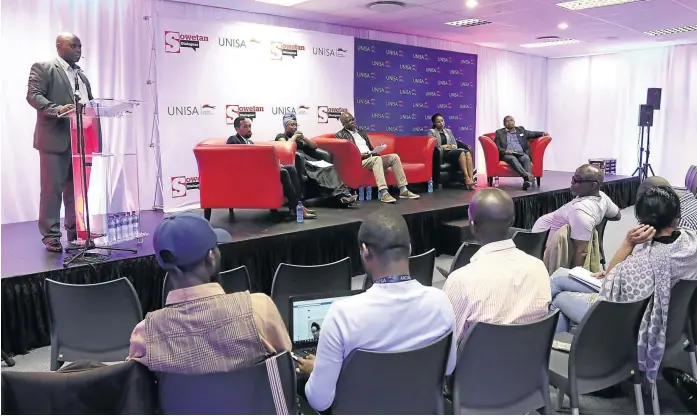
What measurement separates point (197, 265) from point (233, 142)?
160 inches

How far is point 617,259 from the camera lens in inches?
95.0

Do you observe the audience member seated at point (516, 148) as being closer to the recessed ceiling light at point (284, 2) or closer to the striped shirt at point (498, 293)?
the recessed ceiling light at point (284, 2)

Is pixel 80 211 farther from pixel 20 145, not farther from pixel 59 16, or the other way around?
pixel 59 16

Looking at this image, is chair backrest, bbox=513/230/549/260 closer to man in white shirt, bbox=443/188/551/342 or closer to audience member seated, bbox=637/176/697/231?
audience member seated, bbox=637/176/697/231

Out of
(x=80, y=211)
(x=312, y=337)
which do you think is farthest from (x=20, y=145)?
(x=312, y=337)

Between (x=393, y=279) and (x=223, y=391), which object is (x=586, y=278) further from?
(x=223, y=391)

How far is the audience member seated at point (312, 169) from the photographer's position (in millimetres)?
5652

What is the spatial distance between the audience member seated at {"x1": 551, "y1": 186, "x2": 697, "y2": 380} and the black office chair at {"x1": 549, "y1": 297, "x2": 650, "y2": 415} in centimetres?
18

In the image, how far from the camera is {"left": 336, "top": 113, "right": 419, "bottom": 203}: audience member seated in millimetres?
6082

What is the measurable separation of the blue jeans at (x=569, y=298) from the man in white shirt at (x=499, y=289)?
70 centimetres

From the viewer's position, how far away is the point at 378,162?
239 inches

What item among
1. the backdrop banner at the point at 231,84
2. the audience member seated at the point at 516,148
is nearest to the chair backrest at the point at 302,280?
the backdrop banner at the point at 231,84

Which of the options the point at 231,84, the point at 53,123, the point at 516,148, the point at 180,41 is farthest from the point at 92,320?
the point at 516,148

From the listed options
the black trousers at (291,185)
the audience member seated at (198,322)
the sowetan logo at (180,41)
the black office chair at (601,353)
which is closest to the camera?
the audience member seated at (198,322)
